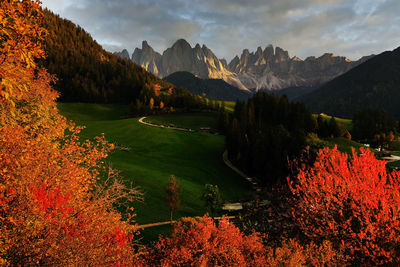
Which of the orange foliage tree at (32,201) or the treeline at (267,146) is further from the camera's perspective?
the treeline at (267,146)

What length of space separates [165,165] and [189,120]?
6101 cm

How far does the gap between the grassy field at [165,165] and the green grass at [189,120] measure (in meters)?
16.5

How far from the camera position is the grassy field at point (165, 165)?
145 feet

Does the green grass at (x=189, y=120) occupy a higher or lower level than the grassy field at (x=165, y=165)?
higher

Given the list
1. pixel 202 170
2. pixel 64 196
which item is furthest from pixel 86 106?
pixel 64 196

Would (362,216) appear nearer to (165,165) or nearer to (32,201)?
(32,201)

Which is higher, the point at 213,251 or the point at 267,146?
the point at 213,251

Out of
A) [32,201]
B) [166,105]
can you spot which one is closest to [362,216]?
[32,201]

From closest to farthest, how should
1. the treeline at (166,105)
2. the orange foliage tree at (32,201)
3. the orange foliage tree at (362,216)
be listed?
the orange foliage tree at (32,201)
the orange foliage tree at (362,216)
the treeline at (166,105)

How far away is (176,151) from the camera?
7894cm

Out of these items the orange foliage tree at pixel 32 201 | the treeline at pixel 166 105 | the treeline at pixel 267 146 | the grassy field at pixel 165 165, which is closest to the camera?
the orange foliage tree at pixel 32 201

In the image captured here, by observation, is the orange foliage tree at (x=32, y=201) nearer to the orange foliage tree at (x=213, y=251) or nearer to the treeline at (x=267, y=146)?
the orange foliage tree at (x=213, y=251)

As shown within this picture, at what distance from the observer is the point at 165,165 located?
65.4m

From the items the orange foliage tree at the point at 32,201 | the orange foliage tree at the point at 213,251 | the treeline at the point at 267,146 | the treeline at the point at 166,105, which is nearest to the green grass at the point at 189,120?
the treeline at the point at 166,105
